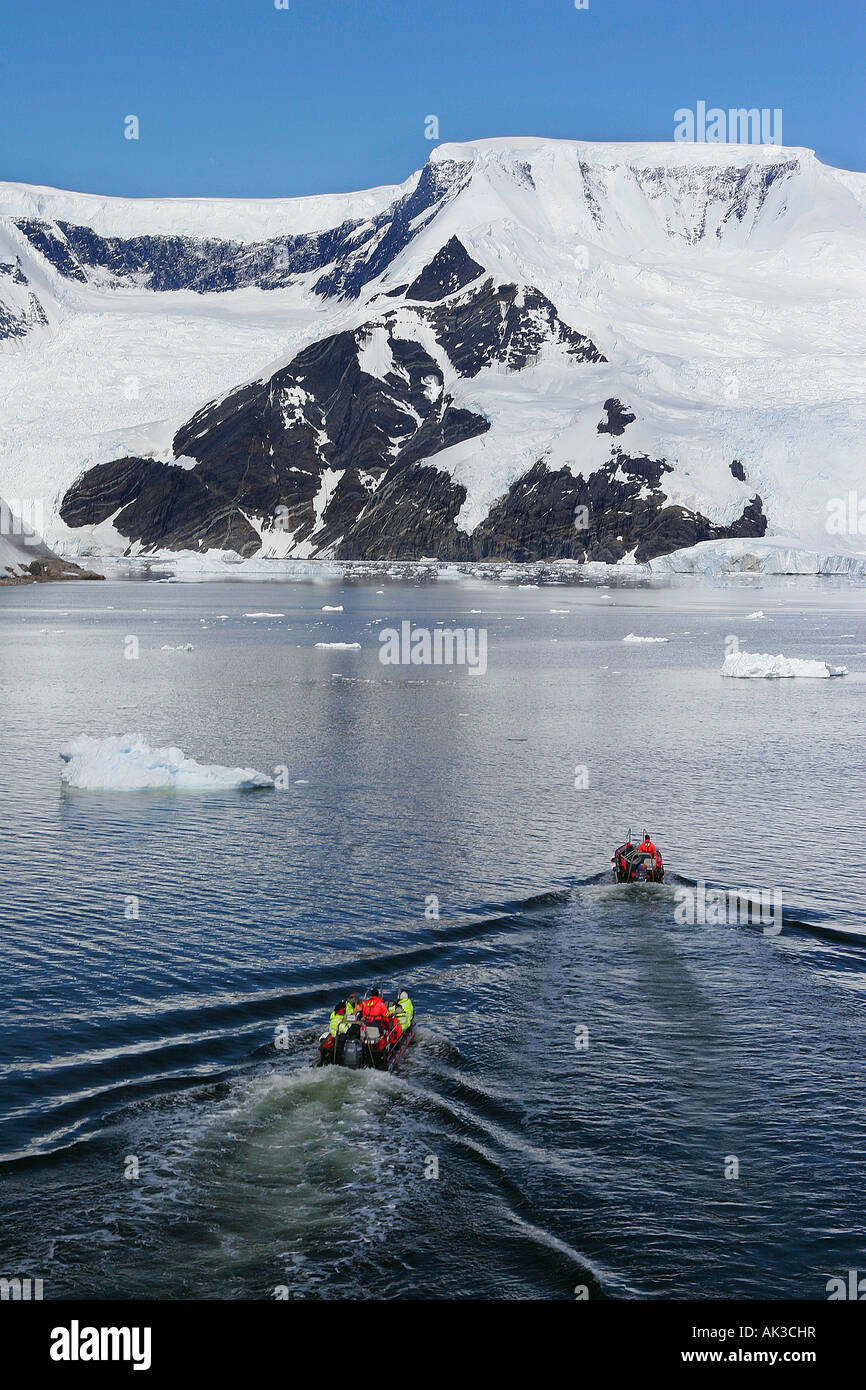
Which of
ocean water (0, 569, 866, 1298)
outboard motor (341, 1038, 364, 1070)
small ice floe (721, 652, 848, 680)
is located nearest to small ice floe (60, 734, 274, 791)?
ocean water (0, 569, 866, 1298)

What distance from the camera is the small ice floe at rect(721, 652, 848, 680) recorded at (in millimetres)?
77875

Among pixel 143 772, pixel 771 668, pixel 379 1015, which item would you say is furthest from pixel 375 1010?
pixel 771 668

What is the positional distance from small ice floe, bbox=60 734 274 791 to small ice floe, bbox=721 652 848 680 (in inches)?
1656

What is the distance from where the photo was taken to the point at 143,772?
4309 cm

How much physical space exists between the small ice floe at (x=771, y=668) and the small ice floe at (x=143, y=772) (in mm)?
42072

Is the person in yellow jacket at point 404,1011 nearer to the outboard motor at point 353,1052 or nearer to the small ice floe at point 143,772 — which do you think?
the outboard motor at point 353,1052

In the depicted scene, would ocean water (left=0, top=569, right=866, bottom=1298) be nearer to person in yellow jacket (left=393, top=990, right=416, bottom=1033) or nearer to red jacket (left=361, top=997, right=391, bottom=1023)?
person in yellow jacket (left=393, top=990, right=416, bottom=1033)

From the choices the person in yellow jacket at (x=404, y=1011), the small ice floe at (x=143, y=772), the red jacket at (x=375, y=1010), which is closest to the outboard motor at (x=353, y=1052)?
the red jacket at (x=375, y=1010)

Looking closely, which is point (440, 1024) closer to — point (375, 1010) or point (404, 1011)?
point (404, 1011)

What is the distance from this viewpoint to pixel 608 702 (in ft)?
222

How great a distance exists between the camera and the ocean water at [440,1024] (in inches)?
647

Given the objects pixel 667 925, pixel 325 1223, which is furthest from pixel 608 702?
pixel 325 1223

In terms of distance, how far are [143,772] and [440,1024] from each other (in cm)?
2204
